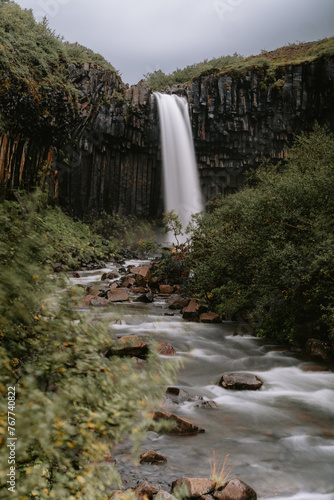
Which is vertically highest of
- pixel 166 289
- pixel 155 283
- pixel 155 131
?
pixel 155 131

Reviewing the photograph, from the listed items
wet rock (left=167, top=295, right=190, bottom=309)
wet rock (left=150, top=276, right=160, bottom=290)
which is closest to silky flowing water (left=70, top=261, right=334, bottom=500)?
wet rock (left=167, top=295, right=190, bottom=309)

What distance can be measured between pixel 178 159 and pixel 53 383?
3613 centimetres

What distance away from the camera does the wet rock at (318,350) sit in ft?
26.5

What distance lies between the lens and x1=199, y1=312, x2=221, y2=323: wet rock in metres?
11.4

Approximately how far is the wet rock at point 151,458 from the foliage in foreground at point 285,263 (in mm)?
5227

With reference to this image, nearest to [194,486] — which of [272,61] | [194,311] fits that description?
[194,311]

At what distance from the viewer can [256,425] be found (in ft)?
17.2

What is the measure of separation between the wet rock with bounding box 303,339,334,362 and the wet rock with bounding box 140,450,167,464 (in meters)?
5.56

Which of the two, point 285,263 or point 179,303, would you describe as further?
point 179,303

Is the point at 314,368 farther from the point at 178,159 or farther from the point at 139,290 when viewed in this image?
the point at 178,159

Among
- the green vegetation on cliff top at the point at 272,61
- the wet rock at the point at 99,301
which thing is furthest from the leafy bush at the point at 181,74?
the wet rock at the point at 99,301

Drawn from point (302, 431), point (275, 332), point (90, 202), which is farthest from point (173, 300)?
point (90, 202)

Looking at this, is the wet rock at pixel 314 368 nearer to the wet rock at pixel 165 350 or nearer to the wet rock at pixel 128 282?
the wet rock at pixel 165 350

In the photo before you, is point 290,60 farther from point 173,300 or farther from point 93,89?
point 173,300
